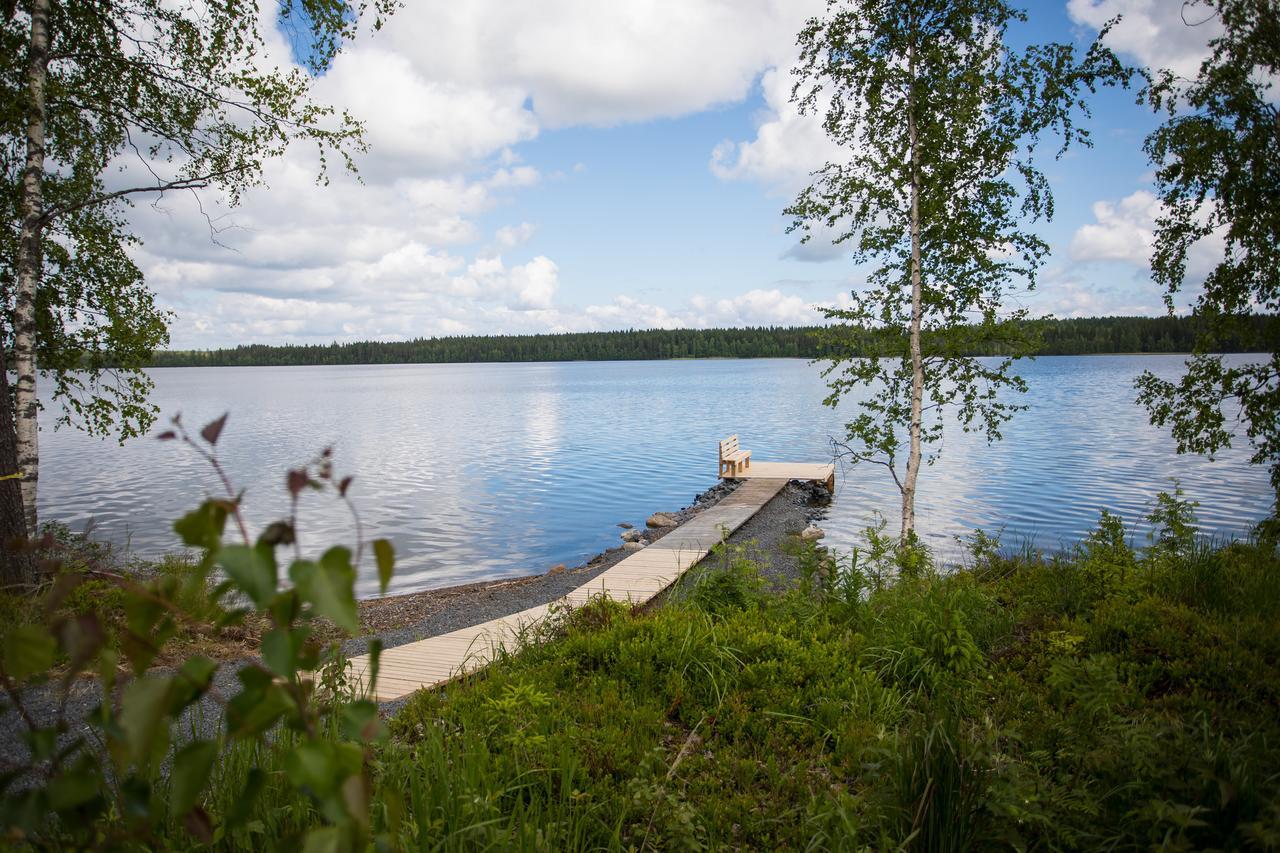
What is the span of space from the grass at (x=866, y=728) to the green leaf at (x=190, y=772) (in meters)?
0.28

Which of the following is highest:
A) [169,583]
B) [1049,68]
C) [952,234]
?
[1049,68]

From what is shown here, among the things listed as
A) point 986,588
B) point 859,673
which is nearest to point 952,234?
point 986,588

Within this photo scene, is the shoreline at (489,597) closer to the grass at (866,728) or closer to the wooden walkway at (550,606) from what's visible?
the wooden walkway at (550,606)

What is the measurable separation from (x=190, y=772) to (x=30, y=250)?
993cm

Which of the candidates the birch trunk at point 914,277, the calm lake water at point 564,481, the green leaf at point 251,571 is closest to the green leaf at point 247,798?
the green leaf at point 251,571

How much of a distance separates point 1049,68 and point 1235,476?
19.0m

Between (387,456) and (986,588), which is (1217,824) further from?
(387,456)

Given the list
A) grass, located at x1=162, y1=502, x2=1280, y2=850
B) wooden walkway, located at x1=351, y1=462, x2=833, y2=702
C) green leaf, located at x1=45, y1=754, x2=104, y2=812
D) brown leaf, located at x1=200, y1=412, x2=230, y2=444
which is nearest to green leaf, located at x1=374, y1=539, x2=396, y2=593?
brown leaf, located at x1=200, y1=412, x2=230, y2=444

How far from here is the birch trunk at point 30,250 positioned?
328 inches

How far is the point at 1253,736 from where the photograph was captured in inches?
131

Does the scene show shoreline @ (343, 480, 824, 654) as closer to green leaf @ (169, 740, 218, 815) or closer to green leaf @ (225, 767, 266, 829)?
green leaf @ (225, 767, 266, 829)

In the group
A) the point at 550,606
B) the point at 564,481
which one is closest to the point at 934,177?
the point at 550,606

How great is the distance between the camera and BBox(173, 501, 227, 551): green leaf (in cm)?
97

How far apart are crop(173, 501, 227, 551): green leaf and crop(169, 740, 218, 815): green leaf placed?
0.81ft
